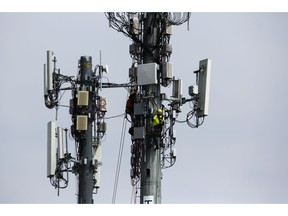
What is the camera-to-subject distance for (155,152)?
107ft

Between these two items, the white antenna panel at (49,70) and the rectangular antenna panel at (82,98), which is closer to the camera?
the white antenna panel at (49,70)

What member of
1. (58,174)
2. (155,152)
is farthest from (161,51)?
(58,174)

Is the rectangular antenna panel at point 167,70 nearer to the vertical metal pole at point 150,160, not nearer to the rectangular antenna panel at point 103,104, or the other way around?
the vertical metal pole at point 150,160

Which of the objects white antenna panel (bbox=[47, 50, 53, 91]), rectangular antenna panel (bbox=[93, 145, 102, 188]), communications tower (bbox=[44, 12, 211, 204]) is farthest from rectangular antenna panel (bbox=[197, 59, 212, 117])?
rectangular antenna panel (bbox=[93, 145, 102, 188])

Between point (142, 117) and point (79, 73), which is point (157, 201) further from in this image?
point (79, 73)

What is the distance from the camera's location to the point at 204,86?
103 feet

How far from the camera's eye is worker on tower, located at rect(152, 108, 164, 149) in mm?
32156

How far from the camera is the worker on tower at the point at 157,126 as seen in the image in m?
32.2

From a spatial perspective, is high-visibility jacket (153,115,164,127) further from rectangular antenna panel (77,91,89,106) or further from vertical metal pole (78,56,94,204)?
vertical metal pole (78,56,94,204)

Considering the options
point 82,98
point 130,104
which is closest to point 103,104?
point 82,98

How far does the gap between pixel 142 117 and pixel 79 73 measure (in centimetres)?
560

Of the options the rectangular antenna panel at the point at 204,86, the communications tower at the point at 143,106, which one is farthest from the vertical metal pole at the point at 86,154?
the rectangular antenna panel at the point at 204,86

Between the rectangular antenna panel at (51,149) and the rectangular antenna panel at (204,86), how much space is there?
5671 millimetres

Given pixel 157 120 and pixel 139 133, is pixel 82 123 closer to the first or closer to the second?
pixel 139 133
